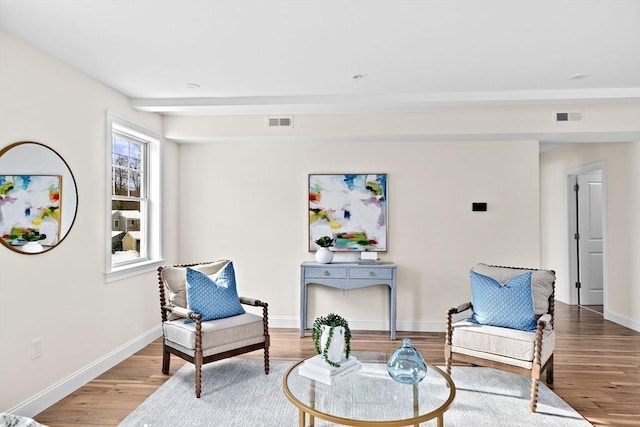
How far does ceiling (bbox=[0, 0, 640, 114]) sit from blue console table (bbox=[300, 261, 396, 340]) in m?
1.69

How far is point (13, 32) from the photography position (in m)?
2.50

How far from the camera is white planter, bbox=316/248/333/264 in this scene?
14.7 ft

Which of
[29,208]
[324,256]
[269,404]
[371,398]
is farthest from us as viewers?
[324,256]

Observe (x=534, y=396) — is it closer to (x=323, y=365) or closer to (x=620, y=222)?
(x=323, y=365)

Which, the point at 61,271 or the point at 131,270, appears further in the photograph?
the point at 131,270

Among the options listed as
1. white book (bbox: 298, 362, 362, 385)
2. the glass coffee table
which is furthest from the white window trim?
the glass coffee table

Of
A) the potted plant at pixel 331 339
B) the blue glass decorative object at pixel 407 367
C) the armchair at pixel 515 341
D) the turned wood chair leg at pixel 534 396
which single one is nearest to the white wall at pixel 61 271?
the potted plant at pixel 331 339

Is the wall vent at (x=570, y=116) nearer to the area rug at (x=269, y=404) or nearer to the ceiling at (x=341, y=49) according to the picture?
the ceiling at (x=341, y=49)

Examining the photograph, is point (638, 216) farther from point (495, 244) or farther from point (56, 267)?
point (56, 267)

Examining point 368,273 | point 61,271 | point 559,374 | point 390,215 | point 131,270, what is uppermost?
Result: point 390,215

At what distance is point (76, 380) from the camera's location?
3070 mm

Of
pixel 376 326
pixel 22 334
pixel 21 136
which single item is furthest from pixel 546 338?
pixel 21 136

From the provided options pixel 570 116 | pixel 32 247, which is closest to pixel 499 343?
pixel 570 116

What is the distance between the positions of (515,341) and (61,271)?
3334 millimetres
